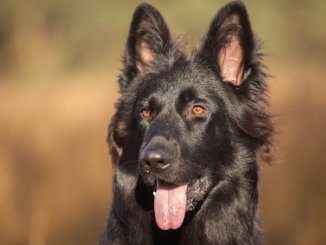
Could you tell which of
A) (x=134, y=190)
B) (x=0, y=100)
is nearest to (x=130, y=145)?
(x=134, y=190)

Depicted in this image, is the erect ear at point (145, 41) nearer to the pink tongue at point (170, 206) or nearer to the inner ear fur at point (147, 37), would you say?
the inner ear fur at point (147, 37)

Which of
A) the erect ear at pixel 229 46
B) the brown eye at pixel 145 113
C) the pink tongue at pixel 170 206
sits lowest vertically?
the pink tongue at pixel 170 206

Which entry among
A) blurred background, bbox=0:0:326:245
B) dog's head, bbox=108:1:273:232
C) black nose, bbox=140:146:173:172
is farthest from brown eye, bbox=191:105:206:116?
blurred background, bbox=0:0:326:245

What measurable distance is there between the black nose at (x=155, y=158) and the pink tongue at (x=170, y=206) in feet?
0.88

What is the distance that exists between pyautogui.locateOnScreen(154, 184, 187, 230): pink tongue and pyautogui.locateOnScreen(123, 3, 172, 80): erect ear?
128 centimetres

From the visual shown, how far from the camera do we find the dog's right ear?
21.3 ft

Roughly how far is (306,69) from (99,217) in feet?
19.2

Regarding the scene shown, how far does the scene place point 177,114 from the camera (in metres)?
5.95

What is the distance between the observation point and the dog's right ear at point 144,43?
21.3 ft

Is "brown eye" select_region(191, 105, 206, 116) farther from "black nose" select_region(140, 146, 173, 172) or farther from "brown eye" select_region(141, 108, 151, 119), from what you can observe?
"black nose" select_region(140, 146, 173, 172)

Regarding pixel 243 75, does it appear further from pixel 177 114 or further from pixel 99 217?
pixel 99 217

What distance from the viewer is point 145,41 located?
6609 mm

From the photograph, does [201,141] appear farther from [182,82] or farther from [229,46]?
[229,46]

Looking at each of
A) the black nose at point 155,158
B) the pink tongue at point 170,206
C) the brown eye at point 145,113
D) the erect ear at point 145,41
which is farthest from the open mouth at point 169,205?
the erect ear at point 145,41
